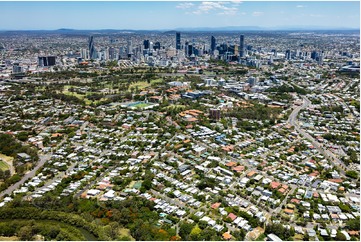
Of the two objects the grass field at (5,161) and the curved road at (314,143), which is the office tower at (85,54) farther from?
the grass field at (5,161)

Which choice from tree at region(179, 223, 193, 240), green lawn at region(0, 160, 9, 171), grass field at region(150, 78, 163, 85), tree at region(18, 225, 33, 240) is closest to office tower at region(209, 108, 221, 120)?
tree at region(179, 223, 193, 240)

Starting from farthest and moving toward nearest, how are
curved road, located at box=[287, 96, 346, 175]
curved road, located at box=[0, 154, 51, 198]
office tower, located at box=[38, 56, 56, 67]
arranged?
office tower, located at box=[38, 56, 56, 67] < curved road, located at box=[287, 96, 346, 175] < curved road, located at box=[0, 154, 51, 198]

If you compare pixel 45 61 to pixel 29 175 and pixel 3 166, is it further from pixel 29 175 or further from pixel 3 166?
pixel 29 175

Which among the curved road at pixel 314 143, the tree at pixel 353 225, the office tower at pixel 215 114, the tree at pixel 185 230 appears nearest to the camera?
the tree at pixel 185 230

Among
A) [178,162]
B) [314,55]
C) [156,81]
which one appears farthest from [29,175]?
[314,55]

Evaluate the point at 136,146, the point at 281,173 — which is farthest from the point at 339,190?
the point at 136,146

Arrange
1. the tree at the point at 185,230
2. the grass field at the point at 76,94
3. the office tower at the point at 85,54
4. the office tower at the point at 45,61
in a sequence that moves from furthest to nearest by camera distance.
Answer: the office tower at the point at 85,54 → the office tower at the point at 45,61 → the grass field at the point at 76,94 → the tree at the point at 185,230

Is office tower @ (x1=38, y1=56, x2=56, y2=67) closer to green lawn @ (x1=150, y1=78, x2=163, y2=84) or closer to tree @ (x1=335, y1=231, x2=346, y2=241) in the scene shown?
green lawn @ (x1=150, y1=78, x2=163, y2=84)

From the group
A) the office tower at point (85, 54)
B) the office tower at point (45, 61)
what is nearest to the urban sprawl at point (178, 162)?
the office tower at point (45, 61)

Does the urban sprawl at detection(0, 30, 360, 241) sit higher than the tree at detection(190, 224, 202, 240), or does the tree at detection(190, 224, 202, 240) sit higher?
the urban sprawl at detection(0, 30, 360, 241)

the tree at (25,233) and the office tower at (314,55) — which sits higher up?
the office tower at (314,55)

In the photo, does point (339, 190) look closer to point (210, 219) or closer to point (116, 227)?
point (210, 219)
